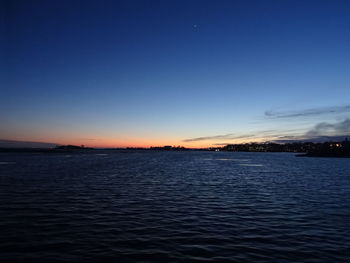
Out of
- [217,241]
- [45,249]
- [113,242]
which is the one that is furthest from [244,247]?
[45,249]

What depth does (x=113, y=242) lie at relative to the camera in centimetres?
1536

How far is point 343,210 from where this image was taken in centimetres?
2536

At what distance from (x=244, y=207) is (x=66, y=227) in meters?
15.6

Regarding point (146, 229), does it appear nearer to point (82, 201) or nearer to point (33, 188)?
point (82, 201)

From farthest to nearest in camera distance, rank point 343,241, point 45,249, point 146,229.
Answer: point 146,229 < point 343,241 < point 45,249

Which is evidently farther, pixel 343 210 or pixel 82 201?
pixel 82 201

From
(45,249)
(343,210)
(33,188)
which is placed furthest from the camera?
(33,188)

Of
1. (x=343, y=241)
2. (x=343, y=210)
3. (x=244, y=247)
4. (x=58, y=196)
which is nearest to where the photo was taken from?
(x=244, y=247)

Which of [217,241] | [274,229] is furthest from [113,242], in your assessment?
[274,229]

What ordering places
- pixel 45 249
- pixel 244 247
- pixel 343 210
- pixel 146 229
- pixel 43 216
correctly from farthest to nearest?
pixel 343 210 < pixel 43 216 < pixel 146 229 < pixel 244 247 < pixel 45 249

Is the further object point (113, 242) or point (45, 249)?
point (113, 242)

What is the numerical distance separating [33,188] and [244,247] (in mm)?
29934

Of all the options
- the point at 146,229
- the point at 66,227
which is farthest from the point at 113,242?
the point at 66,227

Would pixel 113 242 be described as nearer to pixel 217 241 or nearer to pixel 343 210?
pixel 217 241
